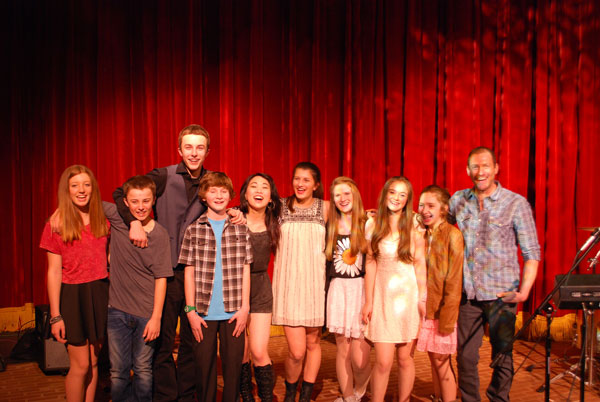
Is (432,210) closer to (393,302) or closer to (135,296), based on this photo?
(393,302)

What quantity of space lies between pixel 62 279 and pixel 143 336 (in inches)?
20.3

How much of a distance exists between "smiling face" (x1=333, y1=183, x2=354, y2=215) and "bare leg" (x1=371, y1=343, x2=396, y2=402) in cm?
79

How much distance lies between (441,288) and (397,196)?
56 cm

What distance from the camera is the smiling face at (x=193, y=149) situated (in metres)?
2.81

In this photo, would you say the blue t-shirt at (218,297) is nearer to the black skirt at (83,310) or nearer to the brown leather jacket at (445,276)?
the black skirt at (83,310)

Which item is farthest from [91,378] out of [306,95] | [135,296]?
[306,95]

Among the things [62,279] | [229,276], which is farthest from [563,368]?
[62,279]

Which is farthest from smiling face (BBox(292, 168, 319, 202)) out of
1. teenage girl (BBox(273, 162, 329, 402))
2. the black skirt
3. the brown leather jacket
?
the black skirt

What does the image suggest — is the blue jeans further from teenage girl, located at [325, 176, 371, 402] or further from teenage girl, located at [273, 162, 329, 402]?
teenage girl, located at [325, 176, 371, 402]

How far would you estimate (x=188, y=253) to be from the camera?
2.53 metres

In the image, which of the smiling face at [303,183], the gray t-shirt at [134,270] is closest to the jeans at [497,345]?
the smiling face at [303,183]

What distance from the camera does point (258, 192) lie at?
2.72 m

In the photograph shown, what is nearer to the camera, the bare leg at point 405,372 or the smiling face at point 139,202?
the smiling face at point 139,202

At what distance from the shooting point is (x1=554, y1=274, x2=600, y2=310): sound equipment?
2.88m
